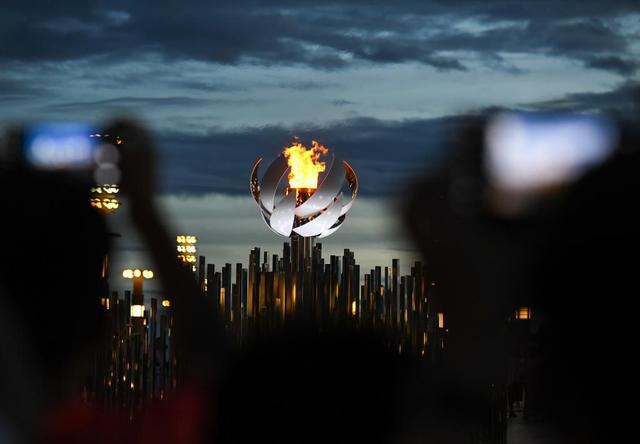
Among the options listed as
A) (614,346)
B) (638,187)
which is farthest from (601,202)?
(614,346)

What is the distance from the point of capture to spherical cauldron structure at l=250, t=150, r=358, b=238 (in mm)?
10391

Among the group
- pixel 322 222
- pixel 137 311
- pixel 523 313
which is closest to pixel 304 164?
pixel 322 222

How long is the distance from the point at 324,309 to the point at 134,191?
6.90 feet

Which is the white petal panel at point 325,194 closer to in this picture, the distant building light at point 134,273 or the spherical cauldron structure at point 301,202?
the spherical cauldron structure at point 301,202

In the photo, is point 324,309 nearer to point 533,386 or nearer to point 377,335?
point 377,335

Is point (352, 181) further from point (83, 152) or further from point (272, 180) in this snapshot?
point (83, 152)

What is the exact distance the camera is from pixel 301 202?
10656mm

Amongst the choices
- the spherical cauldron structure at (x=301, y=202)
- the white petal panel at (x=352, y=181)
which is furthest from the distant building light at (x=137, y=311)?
the white petal panel at (x=352, y=181)

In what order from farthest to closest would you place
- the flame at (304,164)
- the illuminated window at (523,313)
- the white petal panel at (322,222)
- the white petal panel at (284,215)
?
the white petal panel at (322,222) → the white petal panel at (284,215) → the flame at (304,164) → the illuminated window at (523,313)

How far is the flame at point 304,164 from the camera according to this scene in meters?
9.81

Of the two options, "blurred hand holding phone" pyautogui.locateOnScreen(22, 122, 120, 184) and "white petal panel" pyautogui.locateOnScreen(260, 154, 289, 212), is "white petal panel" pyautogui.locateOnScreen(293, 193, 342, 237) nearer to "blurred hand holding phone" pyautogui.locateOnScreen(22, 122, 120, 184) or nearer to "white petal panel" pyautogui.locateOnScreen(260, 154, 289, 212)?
"white petal panel" pyautogui.locateOnScreen(260, 154, 289, 212)

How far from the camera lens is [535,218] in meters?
5.43

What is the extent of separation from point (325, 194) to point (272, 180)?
1.95 feet

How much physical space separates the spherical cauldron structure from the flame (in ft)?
0.25
